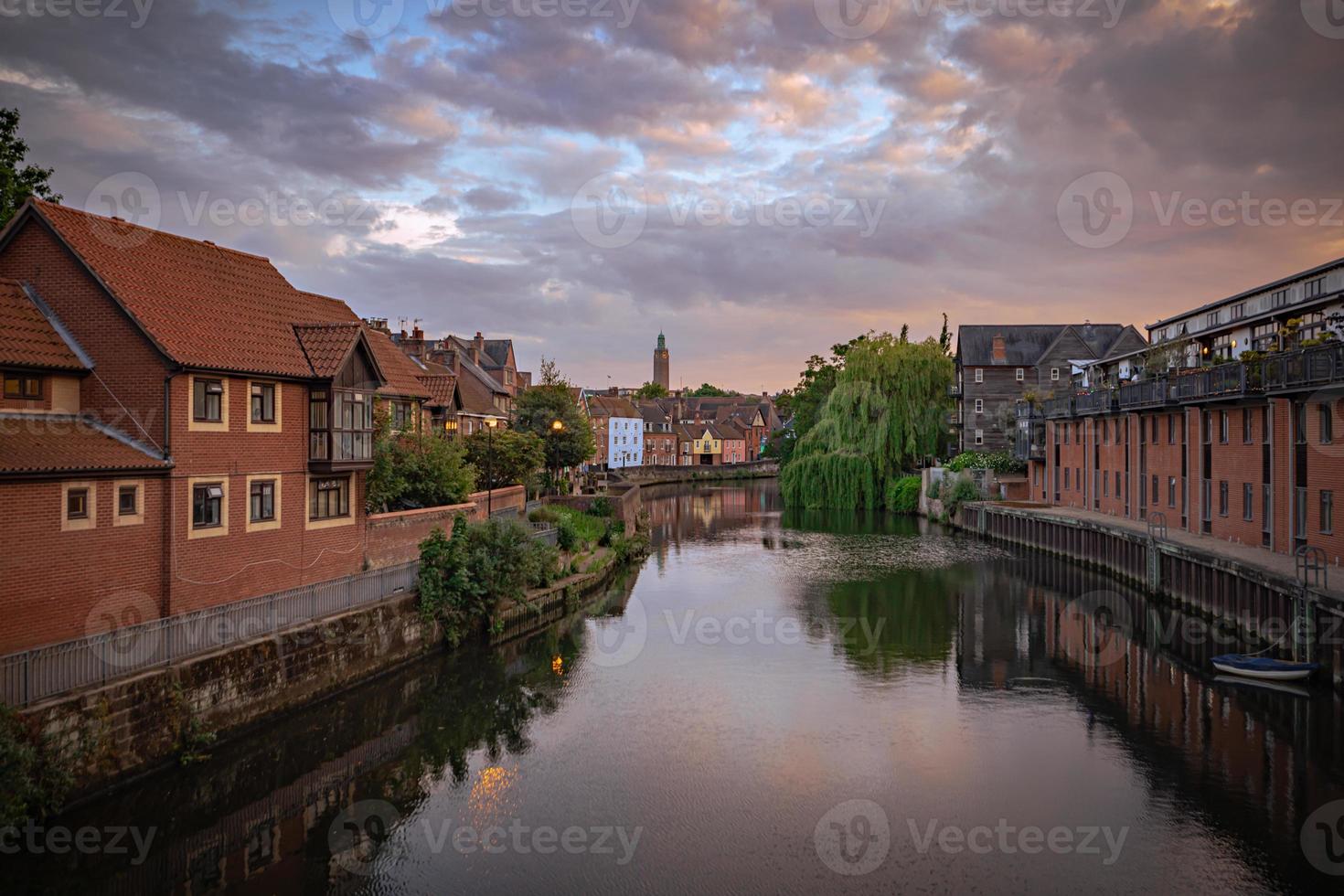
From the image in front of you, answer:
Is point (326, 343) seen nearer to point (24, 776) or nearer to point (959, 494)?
point (24, 776)

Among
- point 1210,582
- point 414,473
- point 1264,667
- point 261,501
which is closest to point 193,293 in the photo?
point 261,501

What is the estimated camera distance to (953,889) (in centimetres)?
1191

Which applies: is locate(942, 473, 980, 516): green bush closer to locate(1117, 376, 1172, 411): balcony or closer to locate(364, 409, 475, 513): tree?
locate(1117, 376, 1172, 411): balcony

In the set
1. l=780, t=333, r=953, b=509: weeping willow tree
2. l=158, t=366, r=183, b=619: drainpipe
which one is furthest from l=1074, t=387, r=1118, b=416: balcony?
l=158, t=366, r=183, b=619: drainpipe

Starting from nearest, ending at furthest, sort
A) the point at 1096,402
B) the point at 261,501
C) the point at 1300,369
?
the point at 261,501, the point at 1300,369, the point at 1096,402

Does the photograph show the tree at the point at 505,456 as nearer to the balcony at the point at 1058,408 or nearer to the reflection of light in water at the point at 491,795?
the reflection of light in water at the point at 491,795

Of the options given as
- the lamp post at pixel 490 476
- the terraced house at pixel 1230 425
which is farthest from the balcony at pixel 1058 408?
the lamp post at pixel 490 476

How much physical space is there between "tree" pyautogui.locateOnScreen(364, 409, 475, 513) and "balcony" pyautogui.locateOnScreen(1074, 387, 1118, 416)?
29920 millimetres

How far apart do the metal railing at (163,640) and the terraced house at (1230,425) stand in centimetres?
2497

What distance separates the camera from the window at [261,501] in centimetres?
1884

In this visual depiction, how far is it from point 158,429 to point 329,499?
202 inches

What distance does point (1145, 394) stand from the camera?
36219 mm

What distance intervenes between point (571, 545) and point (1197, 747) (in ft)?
73.6

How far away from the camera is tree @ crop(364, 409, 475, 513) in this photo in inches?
994
